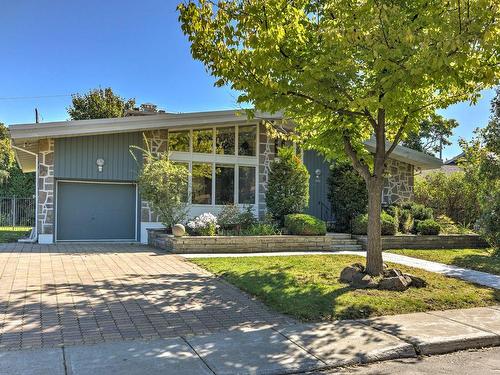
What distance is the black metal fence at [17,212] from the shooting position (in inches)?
937

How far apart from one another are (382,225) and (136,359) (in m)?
11.3

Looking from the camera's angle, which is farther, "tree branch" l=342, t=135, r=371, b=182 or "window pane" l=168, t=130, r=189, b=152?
"window pane" l=168, t=130, r=189, b=152

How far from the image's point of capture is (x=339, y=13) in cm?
717

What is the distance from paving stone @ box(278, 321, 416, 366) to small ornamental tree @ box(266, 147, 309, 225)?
9.73 m

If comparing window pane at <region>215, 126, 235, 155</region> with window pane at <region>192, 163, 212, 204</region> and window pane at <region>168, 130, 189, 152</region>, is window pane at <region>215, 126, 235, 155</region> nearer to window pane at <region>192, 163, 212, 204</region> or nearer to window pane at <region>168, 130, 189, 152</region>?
window pane at <region>192, 163, 212, 204</region>

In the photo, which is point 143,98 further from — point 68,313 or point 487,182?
point 68,313

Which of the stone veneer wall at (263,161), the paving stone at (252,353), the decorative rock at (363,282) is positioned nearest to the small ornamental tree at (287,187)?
the stone veneer wall at (263,161)

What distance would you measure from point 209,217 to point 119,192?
3764 mm

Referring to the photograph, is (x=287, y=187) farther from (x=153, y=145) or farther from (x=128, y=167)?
(x=128, y=167)

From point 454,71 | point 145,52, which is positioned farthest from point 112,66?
point 454,71

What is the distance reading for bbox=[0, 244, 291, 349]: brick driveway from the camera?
535 cm

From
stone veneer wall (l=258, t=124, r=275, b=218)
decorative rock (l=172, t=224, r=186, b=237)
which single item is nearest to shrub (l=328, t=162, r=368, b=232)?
stone veneer wall (l=258, t=124, r=275, b=218)

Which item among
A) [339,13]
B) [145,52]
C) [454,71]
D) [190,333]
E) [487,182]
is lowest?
[190,333]

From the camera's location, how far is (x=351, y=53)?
7074 millimetres
